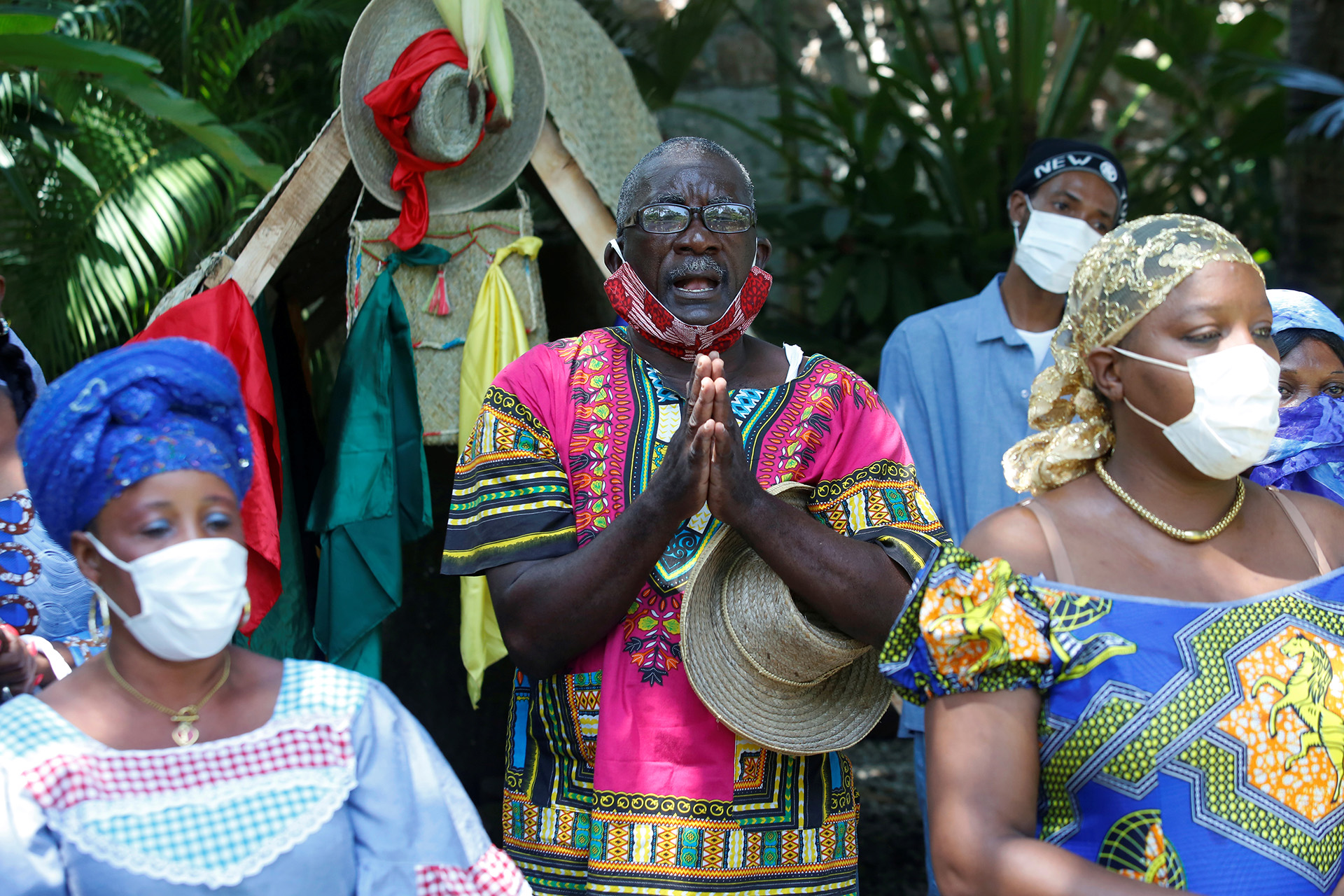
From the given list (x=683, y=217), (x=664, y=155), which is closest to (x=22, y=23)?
(x=664, y=155)

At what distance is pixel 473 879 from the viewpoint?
6.38ft

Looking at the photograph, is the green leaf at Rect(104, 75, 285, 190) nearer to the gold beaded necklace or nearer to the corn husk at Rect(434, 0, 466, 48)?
the corn husk at Rect(434, 0, 466, 48)

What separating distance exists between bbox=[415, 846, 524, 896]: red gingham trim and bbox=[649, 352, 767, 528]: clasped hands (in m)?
0.70

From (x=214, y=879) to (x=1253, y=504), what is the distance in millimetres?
1759

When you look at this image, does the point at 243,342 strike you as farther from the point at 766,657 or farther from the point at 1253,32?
the point at 1253,32

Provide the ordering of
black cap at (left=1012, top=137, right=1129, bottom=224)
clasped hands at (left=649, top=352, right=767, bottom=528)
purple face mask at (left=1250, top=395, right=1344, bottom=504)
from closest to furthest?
clasped hands at (left=649, top=352, right=767, bottom=528) < purple face mask at (left=1250, top=395, right=1344, bottom=504) < black cap at (left=1012, top=137, right=1129, bottom=224)

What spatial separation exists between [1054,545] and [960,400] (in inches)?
72.6

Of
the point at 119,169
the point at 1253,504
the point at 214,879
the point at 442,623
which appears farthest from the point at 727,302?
the point at 119,169

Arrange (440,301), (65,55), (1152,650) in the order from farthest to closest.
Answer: (440,301), (65,55), (1152,650)

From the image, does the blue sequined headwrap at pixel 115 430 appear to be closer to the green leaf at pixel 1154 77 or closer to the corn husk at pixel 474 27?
the corn husk at pixel 474 27

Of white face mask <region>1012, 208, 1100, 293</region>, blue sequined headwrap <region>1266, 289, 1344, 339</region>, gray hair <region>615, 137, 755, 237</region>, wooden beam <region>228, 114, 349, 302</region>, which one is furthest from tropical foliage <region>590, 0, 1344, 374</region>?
gray hair <region>615, 137, 755, 237</region>

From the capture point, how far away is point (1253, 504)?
2.27m

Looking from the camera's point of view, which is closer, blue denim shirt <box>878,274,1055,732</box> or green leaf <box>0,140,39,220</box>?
blue denim shirt <box>878,274,1055,732</box>

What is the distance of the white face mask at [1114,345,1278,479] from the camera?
2064 millimetres
